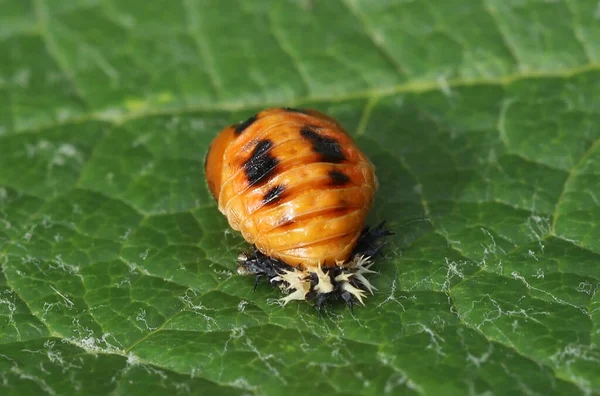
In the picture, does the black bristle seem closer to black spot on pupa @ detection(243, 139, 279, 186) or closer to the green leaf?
the green leaf

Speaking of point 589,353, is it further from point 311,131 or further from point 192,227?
point 192,227

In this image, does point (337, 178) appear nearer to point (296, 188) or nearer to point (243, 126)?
point (296, 188)

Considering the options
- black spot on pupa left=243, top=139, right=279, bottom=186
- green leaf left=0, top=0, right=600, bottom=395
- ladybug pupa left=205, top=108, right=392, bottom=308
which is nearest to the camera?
green leaf left=0, top=0, right=600, bottom=395

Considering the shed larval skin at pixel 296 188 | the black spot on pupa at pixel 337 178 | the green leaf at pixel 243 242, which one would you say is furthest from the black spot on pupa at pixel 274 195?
the green leaf at pixel 243 242

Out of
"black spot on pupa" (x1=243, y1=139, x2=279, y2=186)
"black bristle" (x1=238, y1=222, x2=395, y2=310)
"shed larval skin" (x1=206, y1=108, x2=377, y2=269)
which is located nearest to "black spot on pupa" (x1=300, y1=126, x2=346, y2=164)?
"shed larval skin" (x1=206, y1=108, x2=377, y2=269)

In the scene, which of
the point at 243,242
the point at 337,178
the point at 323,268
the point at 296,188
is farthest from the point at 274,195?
the point at 243,242

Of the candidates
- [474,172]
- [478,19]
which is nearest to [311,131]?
[474,172]
